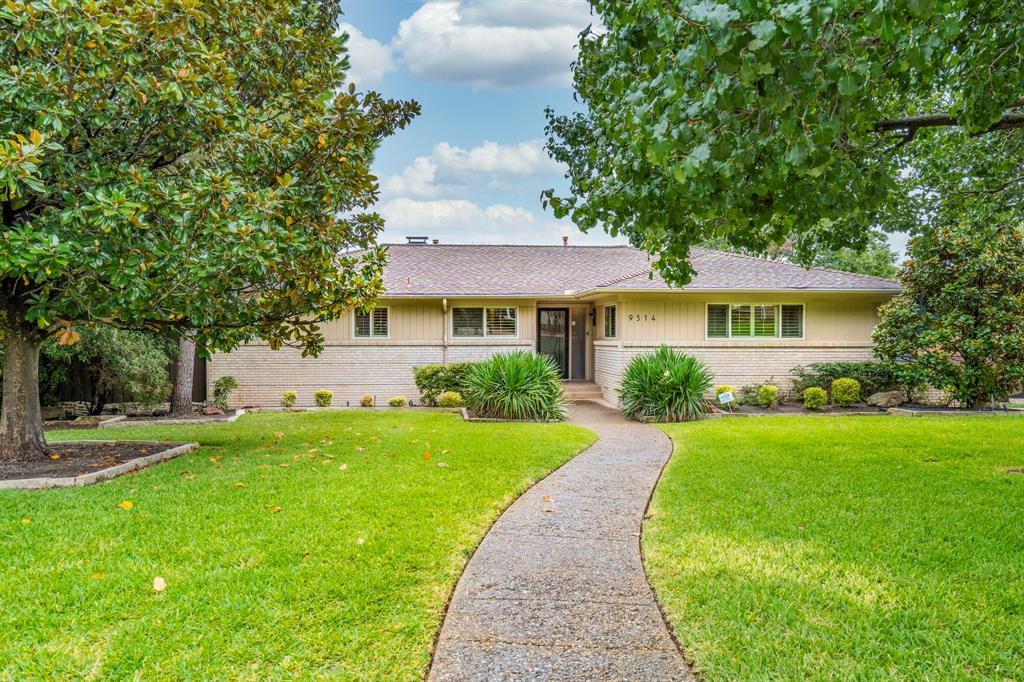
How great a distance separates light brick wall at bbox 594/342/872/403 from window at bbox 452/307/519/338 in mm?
2902

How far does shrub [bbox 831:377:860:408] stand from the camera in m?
13.4

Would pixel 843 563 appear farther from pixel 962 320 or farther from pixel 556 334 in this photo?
pixel 556 334

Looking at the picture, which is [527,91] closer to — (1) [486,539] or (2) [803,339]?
(2) [803,339]

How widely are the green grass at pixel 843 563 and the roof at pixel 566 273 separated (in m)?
7.05

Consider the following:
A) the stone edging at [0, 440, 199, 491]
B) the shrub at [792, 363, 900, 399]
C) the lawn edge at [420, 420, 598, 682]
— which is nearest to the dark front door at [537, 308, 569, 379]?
the shrub at [792, 363, 900, 399]

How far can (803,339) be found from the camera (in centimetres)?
1479

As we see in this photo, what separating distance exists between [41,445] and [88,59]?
15.5 ft

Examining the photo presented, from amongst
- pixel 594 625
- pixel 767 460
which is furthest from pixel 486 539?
pixel 767 460

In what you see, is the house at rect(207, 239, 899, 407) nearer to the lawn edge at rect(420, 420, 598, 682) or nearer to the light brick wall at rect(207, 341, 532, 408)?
the light brick wall at rect(207, 341, 532, 408)

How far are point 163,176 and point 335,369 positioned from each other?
8892 mm

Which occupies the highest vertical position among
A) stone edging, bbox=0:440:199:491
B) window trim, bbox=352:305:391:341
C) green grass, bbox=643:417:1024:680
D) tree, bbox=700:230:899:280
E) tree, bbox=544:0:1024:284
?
tree, bbox=700:230:899:280

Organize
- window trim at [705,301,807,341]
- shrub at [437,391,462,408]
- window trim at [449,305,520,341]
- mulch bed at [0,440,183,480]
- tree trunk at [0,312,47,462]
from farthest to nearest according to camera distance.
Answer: window trim at [449,305,520,341], window trim at [705,301,807,341], shrub at [437,391,462,408], tree trunk at [0,312,47,462], mulch bed at [0,440,183,480]

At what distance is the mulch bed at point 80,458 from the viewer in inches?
259

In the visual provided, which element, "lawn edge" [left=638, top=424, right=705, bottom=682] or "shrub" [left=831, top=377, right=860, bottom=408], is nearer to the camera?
"lawn edge" [left=638, top=424, right=705, bottom=682]
